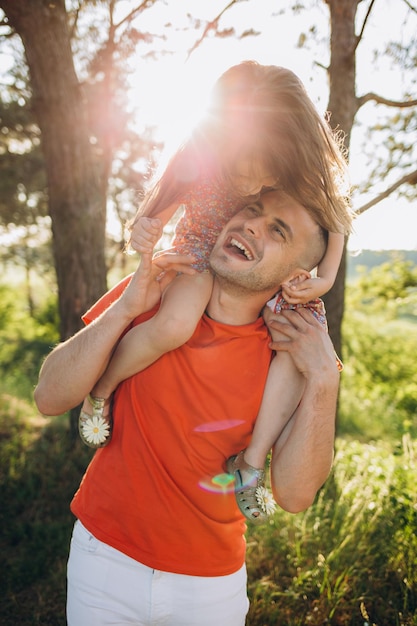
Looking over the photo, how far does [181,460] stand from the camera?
1.70 m

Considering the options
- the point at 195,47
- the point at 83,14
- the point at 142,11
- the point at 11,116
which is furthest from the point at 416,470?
the point at 11,116

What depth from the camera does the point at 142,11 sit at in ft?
15.4

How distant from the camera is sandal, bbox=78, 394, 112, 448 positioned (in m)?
1.74

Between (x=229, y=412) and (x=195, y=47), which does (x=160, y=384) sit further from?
(x=195, y=47)

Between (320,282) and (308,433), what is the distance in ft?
1.86

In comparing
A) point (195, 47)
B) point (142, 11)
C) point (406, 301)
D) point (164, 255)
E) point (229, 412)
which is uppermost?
point (142, 11)

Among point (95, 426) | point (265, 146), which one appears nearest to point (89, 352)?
point (95, 426)

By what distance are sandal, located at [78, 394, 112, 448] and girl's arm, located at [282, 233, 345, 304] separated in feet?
2.70

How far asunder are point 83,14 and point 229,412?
564 cm

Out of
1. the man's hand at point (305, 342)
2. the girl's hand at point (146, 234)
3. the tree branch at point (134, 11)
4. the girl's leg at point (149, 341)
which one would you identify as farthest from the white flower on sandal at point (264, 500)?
the tree branch at point (134, 11)

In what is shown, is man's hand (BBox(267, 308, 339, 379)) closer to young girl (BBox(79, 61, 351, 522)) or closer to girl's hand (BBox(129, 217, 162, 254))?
young girl (BBox(79, 61, 351, 522))

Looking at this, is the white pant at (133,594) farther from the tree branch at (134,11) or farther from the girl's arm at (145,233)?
the tree branch at (134,11)

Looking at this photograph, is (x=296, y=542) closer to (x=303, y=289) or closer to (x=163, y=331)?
(x=303, y=289)

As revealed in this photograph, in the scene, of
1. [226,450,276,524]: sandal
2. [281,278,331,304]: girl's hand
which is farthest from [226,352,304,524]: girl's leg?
[281,278,331,304]: girl's hand
